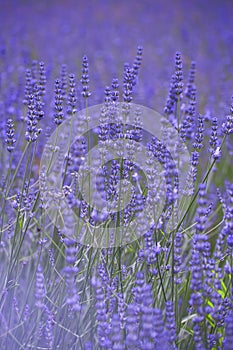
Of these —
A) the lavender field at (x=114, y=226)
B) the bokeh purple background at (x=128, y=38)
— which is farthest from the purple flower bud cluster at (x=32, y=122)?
the bokeh purple background at (x=128, y=38)

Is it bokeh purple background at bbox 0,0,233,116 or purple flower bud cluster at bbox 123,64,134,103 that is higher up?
bokeh purple background at bbox 0,0,233,116

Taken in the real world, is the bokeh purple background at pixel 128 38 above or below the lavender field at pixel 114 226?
above

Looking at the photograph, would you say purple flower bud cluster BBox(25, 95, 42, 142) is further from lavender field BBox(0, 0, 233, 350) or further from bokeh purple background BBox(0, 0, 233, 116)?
bokeh purple background BBox(0, 0, 233, 116)

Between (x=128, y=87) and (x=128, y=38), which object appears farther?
(x=128, y=38)

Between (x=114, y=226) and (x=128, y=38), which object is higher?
(x=128, y=38)

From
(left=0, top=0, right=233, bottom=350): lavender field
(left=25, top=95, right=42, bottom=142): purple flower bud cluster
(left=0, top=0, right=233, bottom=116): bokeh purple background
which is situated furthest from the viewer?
(left=0, top=0, right=233, bottom=116): bokeh purple background

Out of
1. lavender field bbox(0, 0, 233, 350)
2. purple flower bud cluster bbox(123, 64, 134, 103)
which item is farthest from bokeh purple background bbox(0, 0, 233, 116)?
purple flower bud cluster bbox(123, 64, 134, 103)

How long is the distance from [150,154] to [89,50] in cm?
547

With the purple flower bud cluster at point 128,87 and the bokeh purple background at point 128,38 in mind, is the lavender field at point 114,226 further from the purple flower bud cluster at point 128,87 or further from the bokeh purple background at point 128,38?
the bokeh purple background at point 128,38

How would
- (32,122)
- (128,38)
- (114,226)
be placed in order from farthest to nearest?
(128,38), (114,226), (32,122)

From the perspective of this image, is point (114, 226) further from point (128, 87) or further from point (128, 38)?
point (128, 38)

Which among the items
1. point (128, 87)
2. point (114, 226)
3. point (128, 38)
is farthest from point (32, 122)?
point (128, 38)

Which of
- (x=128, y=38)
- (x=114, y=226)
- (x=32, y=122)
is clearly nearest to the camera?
(x=32, y=122)

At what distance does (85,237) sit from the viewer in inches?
89.7
